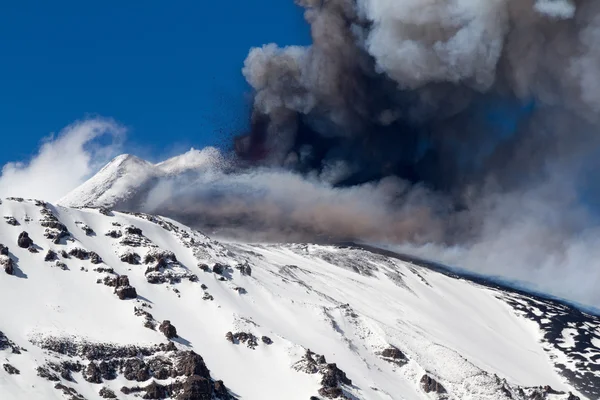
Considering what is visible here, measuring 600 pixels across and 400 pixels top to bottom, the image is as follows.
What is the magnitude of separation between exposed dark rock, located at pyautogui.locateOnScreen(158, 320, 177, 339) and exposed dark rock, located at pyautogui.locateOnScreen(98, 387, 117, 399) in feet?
41.1

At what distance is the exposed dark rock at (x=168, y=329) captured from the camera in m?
72.4

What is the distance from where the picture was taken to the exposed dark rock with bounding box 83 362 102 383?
2413 inches

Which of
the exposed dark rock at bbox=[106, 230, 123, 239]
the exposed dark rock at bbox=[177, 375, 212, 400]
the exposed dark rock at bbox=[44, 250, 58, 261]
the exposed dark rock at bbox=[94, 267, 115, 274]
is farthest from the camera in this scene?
the exposed dark rock at bbox=[106, 230, 123, 239]

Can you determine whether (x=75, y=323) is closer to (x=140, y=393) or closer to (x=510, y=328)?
(x=140, y=393)

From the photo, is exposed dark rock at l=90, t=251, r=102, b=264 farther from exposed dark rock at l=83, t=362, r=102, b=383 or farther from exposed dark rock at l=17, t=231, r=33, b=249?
exposed dark rock at l=83, t=362, r=102, b=383

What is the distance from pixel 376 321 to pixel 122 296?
36410mm

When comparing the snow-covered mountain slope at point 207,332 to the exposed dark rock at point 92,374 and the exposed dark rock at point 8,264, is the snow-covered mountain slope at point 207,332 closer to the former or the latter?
the exposed dark rock at point 92,374

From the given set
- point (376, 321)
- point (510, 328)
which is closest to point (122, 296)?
point (376, 321)

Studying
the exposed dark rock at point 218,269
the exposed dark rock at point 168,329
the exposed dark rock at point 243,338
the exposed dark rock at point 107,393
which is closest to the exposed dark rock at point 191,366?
the exposed dark rock at point 168,329

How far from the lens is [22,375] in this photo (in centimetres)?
5644

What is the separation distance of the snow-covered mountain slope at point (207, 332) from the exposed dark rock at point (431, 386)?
150 mm

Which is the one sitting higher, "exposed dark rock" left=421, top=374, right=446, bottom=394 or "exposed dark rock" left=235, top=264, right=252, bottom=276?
"exposed dark rock" left=235, top=264, right=252, bottom=276

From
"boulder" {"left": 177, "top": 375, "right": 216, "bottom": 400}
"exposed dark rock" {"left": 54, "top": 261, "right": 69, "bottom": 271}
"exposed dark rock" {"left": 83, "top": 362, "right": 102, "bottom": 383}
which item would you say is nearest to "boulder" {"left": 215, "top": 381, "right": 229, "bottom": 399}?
"boulder" {"left": 177, "top": 375, "right": 216, "bottom": 400}

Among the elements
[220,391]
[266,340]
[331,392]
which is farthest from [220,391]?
[266,340]
